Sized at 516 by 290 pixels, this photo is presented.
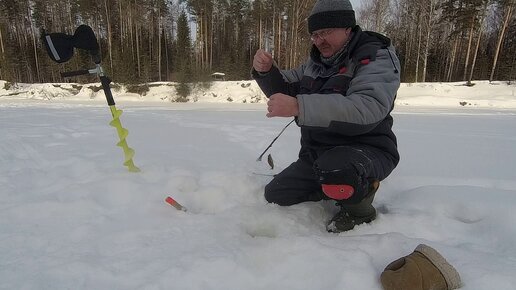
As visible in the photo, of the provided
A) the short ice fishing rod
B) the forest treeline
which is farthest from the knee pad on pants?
the forest treeline

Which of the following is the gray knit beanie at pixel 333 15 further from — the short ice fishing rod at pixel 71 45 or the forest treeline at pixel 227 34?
the forest treeline at pixel 227 34

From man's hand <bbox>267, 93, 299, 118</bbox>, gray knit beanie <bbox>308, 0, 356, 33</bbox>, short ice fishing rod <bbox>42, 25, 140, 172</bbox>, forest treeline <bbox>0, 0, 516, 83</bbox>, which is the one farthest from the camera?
forest treeline <bbox>0, 0, 516, 83</bbox>

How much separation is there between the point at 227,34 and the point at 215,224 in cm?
3503

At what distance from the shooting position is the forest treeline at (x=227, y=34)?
22.7 meters

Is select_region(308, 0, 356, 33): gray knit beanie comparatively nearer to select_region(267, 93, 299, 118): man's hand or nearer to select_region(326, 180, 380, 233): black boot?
select_region(267, 93, 299, 118): man's hand

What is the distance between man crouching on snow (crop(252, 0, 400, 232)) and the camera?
5.08 ft

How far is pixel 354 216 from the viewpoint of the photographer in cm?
192

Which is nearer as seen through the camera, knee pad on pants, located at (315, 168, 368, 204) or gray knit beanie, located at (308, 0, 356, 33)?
knee pad on pants, located at (315, 168, 368, 204)

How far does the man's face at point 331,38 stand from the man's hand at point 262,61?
1.25 feet

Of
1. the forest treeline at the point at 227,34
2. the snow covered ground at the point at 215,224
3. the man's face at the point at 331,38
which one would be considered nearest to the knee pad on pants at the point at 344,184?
the snow covered ground at the point at 215,224

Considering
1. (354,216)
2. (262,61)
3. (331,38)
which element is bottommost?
(354,216)

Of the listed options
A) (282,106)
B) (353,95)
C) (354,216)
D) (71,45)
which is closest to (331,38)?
(353,95)

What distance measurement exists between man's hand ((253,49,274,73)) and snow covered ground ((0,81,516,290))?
0.81 m

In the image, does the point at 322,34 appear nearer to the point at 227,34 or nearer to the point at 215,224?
the point at 215,224
